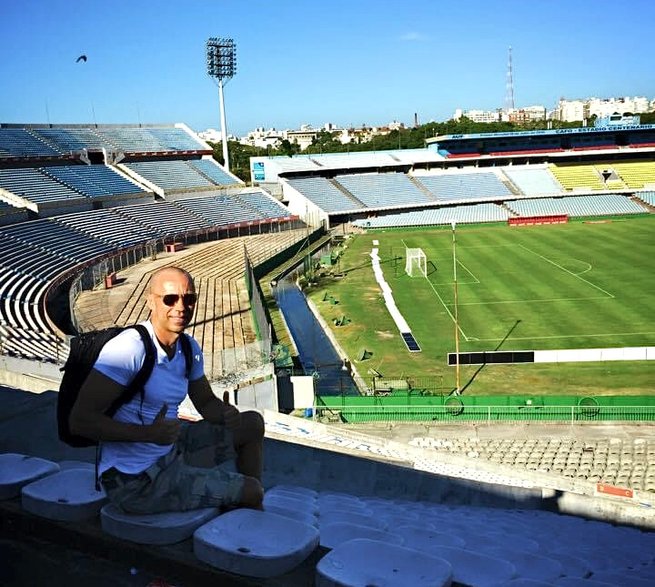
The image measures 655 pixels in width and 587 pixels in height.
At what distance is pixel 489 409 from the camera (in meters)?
18.0

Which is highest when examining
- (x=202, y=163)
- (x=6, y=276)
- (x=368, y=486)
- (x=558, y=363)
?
(x=202, y=163)

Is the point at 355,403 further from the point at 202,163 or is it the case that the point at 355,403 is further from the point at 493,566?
the point at 202,163

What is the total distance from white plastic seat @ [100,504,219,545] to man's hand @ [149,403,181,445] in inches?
16.4

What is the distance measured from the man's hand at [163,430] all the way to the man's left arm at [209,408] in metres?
0.48

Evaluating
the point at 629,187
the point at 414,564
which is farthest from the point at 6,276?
the point at 629,187

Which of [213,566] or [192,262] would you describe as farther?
[192,262]

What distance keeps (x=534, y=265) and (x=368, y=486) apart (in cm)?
3471

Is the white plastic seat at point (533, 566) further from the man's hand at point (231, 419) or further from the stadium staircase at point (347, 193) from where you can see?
the stadium staircase at point (347, 193)

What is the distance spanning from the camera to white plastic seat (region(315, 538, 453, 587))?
9.86ft

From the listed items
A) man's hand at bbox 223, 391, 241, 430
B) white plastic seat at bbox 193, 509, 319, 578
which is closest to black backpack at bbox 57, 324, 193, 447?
man's hand at bbox 223, 391, 241, 430

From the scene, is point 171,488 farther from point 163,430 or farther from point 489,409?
point 489,409

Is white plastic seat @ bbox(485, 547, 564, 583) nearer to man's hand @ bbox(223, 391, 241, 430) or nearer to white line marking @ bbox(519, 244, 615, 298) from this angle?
man's hand @ bbox(223, 391, 241, 430)

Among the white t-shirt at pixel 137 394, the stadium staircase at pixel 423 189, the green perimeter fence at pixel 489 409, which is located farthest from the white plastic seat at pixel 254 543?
the stadium staircase at pixel 423 189

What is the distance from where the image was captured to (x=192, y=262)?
42094 millimetres
